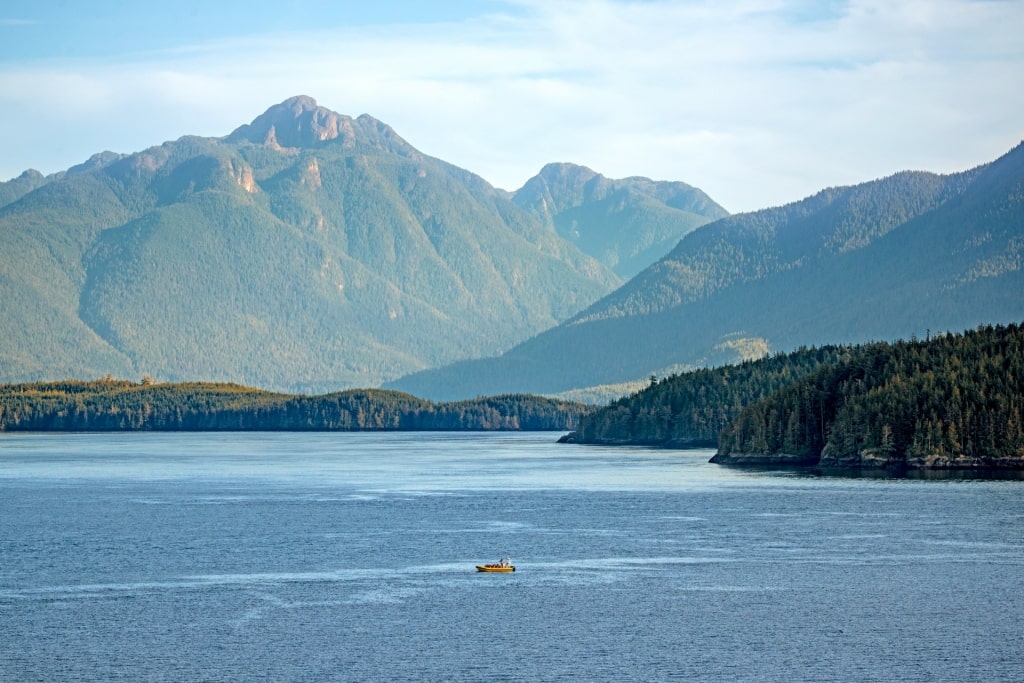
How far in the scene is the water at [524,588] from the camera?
70562 millimetres

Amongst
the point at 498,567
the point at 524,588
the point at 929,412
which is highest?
the point at 929,412

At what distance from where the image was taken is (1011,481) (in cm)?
15675

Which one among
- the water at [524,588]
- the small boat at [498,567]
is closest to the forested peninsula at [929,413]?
the water at [524,588]

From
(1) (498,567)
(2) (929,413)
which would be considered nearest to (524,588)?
(1) (498,567)

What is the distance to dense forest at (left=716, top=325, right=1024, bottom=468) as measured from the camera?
6821 inches

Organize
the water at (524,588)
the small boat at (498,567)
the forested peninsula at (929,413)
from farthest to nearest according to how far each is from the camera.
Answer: the forested peninsula at (929,413)
the small boat at (498,567)
the water at (524,588)

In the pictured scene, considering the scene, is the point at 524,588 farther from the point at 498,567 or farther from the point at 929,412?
the point at 929,412

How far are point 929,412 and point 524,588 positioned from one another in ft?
319

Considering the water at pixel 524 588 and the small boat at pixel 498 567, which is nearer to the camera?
the water at pixel 524 588

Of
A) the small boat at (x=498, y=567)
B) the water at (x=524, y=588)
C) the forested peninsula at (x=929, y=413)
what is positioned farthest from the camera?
the forested peninsula at (x=929, y=413)

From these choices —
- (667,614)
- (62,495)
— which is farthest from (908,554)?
(62,495)

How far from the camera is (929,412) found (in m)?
177

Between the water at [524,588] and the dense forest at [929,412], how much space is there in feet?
74.4

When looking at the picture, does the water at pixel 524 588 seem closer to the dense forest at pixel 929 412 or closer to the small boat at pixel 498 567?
the small boat at pixel 498 567
